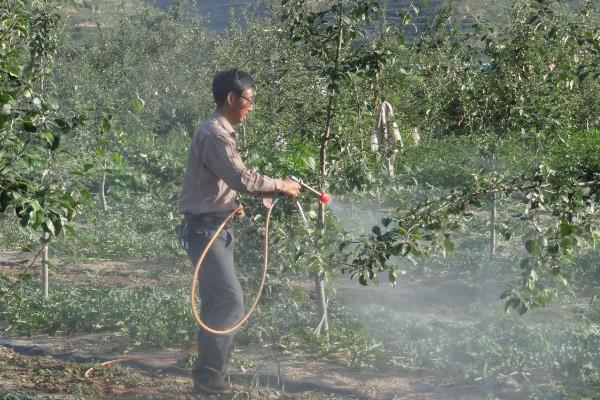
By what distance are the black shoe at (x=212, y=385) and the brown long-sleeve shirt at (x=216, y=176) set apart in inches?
40.7

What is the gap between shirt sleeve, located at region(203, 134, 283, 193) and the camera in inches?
219

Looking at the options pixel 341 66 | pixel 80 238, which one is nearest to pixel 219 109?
pixel 341 66

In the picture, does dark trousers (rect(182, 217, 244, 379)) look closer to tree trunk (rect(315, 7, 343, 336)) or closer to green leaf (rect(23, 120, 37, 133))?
tree trunk (rect(315, 7, 343, 336))

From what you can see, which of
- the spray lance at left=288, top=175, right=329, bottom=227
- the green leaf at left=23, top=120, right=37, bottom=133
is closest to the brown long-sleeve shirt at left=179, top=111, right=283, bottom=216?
the spray lance at left=288, top=175, right=329, bottom=227

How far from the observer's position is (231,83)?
18.8 ft

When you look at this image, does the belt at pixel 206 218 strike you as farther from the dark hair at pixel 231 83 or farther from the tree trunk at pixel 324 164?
the tree trunk at pixel 324 164

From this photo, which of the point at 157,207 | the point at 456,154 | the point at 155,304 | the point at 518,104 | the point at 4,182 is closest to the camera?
the point at 4,182

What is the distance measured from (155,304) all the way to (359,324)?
1625 mm

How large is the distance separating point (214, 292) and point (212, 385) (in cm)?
58

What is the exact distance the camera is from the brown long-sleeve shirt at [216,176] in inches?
220

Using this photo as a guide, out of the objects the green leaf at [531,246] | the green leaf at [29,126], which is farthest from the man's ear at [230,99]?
the green leaf at [531,246]

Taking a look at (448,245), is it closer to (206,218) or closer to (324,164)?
(206,218)

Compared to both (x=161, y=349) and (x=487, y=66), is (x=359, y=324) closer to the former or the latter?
(x=161, y=349)

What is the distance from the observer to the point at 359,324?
23.9 ft
